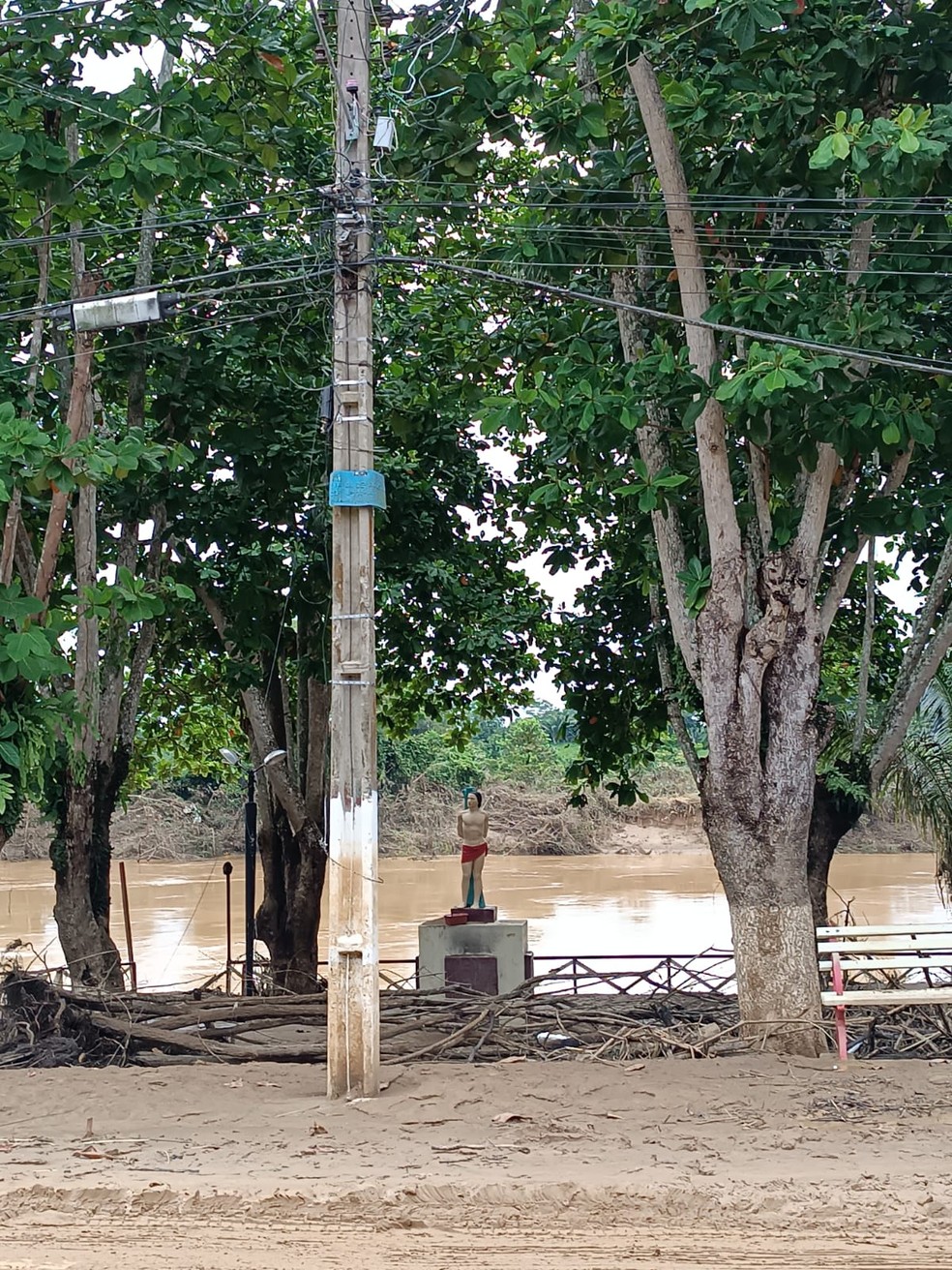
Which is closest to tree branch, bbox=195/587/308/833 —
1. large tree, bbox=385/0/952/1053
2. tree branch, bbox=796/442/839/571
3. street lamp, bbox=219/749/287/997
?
street lamp, bbox=219/749/287/997

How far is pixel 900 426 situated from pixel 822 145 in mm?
2096

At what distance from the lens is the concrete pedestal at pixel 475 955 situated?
12.9 meters

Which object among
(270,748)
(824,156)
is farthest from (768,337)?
(270,748)

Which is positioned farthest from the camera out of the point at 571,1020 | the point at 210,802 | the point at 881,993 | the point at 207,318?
the point at 210,802

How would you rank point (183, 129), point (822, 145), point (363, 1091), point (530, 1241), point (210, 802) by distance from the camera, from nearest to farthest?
point (530, 1241) < point (822, 145) < point (363, 1091) < point (183, 129) < point (210, 802)

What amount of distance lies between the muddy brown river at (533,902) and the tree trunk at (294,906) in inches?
202

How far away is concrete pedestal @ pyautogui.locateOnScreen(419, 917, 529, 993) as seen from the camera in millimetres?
Result: 12930

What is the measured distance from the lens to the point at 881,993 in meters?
9.32

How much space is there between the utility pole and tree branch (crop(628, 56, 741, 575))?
2.13 meters

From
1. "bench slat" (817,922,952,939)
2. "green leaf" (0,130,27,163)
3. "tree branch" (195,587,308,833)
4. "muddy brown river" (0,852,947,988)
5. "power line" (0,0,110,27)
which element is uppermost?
"power line" (0,0,110,27)

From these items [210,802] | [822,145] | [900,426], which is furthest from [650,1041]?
[210,802]

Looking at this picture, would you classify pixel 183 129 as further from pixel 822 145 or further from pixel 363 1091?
pixel 363 1091

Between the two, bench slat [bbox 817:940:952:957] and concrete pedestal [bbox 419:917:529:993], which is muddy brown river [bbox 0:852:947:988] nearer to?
concrete pedestal [bbox 419:917:529:993]

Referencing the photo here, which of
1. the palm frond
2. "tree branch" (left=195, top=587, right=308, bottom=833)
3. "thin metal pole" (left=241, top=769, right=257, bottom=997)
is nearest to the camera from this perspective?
the palm frond
